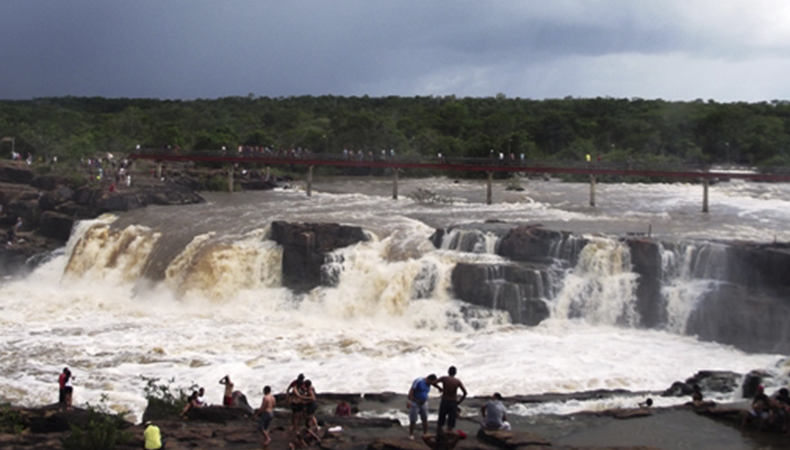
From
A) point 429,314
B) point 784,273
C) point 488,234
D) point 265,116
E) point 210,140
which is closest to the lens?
point 784,273

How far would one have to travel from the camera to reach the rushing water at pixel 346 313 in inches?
891

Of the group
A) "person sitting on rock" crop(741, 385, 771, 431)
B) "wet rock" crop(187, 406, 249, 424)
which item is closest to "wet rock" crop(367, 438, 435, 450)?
"wet rock" crop(187, 406, 249, 424)

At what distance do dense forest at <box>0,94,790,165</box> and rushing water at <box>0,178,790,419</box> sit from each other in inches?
1013

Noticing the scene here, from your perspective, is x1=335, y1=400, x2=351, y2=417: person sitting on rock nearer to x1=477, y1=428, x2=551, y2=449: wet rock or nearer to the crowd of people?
the crowd of people

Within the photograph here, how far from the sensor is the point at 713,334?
26578 mm

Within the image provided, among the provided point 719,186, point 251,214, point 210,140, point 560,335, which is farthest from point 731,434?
point 210,140

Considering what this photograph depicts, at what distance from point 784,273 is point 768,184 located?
33610 millimetres

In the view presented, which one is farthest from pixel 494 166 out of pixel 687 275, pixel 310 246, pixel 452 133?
pixel 452 133

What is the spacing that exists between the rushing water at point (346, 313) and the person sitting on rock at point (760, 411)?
2.59 m

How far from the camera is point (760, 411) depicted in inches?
661

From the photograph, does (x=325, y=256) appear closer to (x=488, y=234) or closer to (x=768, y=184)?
(x=488, y=234)

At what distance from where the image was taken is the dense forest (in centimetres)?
6825

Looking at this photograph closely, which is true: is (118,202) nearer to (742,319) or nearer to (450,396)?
(742,319)

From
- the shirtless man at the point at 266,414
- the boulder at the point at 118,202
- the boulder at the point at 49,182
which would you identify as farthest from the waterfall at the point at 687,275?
the boulder at the point at 49,182
